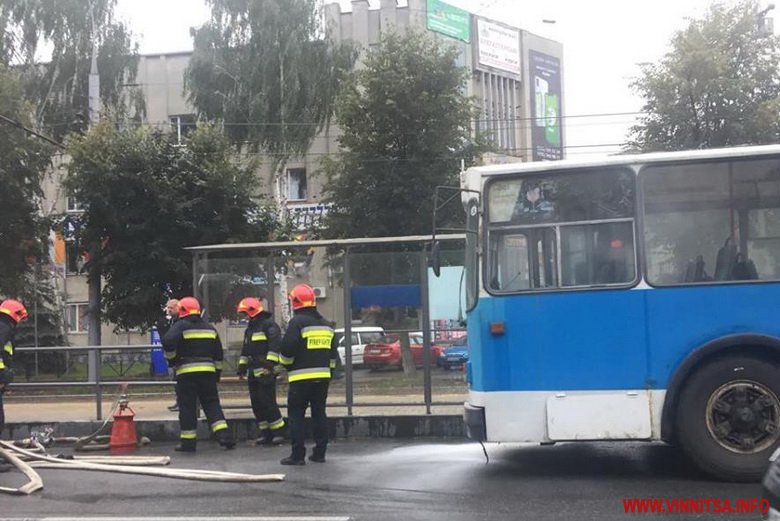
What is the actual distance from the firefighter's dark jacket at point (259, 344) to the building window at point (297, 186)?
1126 inches

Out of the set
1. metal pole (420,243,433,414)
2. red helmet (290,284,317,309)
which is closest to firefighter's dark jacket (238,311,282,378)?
red helmet (290,284,317,309)

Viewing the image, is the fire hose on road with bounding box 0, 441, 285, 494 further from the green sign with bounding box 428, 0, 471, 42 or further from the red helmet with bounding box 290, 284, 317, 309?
the green sign with bounding box 428, 0, 471, 42

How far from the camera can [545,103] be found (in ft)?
189

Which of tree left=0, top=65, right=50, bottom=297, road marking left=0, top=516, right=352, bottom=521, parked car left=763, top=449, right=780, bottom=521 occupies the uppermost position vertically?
tree left=0, top=65, right=50, bottom=297

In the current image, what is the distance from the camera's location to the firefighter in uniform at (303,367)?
905cm

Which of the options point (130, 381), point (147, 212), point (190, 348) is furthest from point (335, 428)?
point (147, 212)

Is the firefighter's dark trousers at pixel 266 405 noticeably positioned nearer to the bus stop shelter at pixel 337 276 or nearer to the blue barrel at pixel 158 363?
the bus stop shelter at pixel 337 276

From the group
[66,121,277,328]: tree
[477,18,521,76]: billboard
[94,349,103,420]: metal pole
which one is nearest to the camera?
[94,349,103,420]: metal pole

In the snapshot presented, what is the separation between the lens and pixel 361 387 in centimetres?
1193

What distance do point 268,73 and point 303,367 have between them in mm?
24620

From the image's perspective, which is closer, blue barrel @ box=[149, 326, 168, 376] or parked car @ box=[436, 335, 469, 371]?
parked car @ box=[436, 335, 469, 371]

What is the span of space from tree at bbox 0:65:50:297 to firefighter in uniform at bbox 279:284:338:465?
15801mm

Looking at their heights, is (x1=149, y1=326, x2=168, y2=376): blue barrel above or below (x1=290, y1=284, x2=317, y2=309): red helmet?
below

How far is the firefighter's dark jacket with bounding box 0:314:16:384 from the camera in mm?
9508
